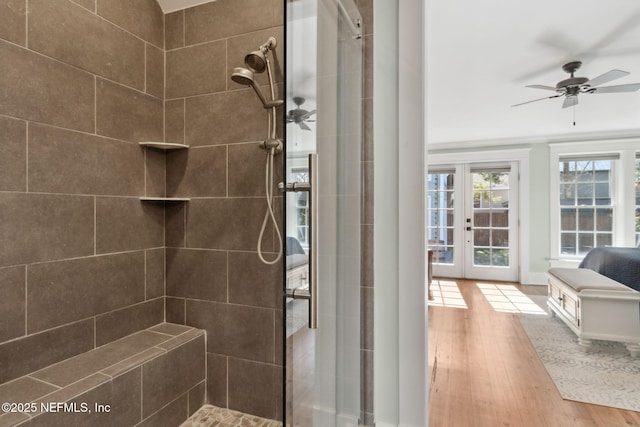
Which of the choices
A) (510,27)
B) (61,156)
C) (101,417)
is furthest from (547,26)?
(101,417)

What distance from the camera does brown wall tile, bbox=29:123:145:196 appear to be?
4.39ft

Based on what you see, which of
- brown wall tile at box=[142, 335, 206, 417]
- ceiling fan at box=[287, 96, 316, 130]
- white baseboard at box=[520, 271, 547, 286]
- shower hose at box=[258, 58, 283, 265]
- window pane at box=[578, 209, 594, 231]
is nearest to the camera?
ceiling fan at box=[287, 96, 316, 130]

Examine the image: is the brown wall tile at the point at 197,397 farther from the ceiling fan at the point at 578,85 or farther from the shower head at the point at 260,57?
the ceiling fan at the point at 578,85

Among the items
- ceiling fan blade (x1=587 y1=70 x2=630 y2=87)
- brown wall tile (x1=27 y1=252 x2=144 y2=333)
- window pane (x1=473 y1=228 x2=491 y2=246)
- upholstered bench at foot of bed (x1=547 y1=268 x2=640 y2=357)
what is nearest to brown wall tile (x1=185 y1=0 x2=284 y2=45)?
brown wall tile (x1=27 y1=252 x2=144 y2=333)

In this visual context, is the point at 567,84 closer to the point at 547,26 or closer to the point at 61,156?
the point at 547,26

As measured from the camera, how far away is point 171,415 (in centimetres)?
155

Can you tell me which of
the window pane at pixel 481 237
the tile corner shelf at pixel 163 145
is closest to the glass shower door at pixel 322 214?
the tile corner shelf at pixel 163 145

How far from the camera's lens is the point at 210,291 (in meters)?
1.77

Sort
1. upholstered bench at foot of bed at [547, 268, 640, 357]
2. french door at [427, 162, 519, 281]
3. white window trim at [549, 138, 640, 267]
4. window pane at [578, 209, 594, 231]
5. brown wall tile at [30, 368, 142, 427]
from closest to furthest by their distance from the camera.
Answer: brown wall tile at [30, 368, 142, 427], upholstered bench at foot of bed at [547, 268, 640, 357], white window trim at [549, 138, 640, 267], window pane at [578, 209, 594, 231], french door at [427, 162, 519, 281]

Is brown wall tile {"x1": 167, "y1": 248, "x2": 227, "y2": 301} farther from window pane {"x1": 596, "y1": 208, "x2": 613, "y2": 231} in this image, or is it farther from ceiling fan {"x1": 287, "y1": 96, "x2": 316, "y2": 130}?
window pane {"x1": 596, "y1": 208, "x2": 613, "y2": 231}

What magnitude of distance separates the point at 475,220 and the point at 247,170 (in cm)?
492

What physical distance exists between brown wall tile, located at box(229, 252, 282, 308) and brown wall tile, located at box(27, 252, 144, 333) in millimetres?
522

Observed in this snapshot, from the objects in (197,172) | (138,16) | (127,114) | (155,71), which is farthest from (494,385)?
(138,16)

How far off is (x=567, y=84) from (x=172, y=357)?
360 cm
